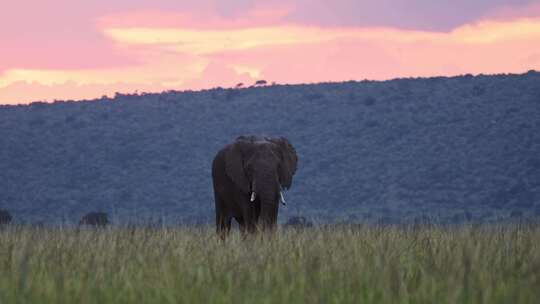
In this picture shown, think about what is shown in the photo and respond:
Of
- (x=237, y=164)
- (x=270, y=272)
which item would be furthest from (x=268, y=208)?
(x=270, y=272)

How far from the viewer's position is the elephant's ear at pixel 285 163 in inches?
695

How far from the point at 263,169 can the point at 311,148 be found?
5659 centimetres

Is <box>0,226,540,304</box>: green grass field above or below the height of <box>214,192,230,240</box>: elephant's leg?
above

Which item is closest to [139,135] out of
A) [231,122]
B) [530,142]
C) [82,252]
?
[231,122]

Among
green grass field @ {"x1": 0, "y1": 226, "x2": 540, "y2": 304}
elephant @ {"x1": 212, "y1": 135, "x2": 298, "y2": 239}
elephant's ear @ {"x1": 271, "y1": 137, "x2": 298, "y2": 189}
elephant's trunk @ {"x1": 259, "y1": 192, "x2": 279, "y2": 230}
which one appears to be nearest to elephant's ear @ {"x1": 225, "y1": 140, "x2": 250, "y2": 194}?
elephant @ {"x1": 212, "y1": 135, "x2": 298, "y2": 239}

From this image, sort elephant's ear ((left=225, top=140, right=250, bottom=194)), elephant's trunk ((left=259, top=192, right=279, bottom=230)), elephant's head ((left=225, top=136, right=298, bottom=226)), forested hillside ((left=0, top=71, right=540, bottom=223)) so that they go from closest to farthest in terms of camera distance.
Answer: elephant's trunk ((left=259, top=192, right=279, bottom=230)), elephant's head ((left=225, top=136, right=298, bottom=226)), elephant's ear ((left=225, top=140, right=250, bottom=194)), forested hillside ((left=0, top=71, right=540, bottom=223))

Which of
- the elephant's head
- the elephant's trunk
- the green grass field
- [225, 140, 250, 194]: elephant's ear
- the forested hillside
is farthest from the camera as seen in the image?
the forested hillside

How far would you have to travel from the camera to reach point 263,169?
17109 millimetres

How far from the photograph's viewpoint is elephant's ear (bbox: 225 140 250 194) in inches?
693

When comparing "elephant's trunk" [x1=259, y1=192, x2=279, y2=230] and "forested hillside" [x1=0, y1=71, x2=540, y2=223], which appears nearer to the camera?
"elephant's trunk" [x1=259, y1=192, x2=279, y2=230]

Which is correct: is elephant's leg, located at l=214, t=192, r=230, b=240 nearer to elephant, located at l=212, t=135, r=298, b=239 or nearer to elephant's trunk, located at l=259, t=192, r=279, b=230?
elephant, located at l=212, t=135, r=298, b=239

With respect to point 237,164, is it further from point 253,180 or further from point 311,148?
point 311,148

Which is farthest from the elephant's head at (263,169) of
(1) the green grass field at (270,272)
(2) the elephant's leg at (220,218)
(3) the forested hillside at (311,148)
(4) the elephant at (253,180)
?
(3) the forested hillside at (311,148)

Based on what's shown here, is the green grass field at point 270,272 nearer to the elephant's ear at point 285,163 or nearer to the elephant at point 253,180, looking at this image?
the elephant at point 253,180
